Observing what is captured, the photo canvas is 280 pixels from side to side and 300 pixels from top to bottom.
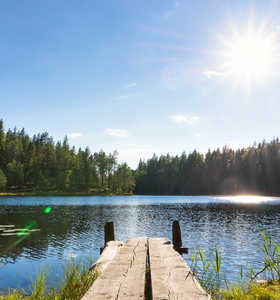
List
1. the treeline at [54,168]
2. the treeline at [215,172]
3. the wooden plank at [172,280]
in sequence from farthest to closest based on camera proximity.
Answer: the treeline at [215,172] < the treeline at [54,168] < the wooden plank at [172,280]

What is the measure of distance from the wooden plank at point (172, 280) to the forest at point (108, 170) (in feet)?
387

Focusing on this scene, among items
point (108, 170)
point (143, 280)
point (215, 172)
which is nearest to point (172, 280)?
point (143, 280)

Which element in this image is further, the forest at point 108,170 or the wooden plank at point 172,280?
the forest at point 108,170

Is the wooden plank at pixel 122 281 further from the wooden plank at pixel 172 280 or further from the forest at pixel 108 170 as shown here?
the forest at pixel 108 170

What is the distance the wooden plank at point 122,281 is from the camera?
4102mm

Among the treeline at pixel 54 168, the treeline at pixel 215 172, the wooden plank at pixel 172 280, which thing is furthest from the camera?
the treeline at pixel 215 172

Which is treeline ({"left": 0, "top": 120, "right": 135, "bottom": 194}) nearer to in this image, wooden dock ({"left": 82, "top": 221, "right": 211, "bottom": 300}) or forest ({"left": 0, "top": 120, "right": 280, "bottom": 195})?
forest ({"left": 0, "top": 120, "right": 280, "bottom": 195})

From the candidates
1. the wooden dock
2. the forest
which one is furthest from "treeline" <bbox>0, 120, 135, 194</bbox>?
the wooden dock

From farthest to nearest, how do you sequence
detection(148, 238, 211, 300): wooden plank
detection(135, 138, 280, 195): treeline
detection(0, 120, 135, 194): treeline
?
detection(135, 138, 280, 195): treeline → detection(0, 120, 135, 194): treeline → detection(148, 238, 211, 300): wooden plank

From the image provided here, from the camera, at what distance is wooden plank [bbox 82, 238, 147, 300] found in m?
4.10

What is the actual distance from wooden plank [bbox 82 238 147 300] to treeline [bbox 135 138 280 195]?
13764 centimetres

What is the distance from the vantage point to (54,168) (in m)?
135

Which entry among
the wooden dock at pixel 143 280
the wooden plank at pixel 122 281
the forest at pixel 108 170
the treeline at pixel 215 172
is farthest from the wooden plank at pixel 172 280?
the treeline at pixel 215 172

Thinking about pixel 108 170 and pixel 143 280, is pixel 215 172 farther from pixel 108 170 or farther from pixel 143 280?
pixel 143 280
